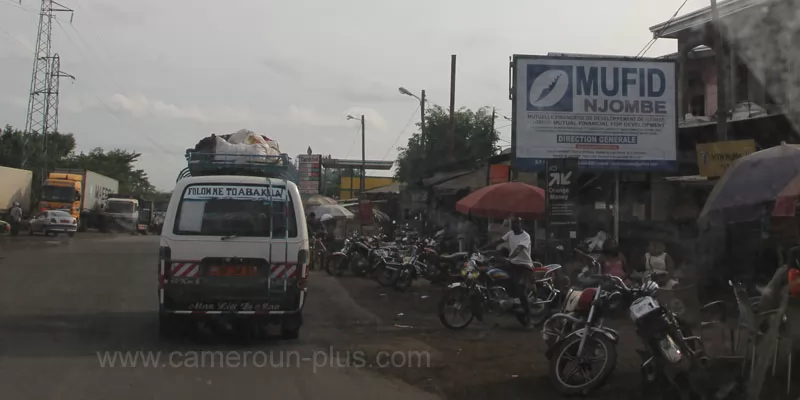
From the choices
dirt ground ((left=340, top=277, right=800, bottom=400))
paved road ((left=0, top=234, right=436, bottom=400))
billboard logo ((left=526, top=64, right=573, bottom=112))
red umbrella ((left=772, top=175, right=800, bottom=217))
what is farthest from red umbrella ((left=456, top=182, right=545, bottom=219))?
red umbrella ((left=772, top=175, right=800, bottom=217))

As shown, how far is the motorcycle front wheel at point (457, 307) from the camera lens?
34.6 ft

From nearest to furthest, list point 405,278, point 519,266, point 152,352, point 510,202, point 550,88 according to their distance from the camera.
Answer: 1. point 152,352
2. point 519,266
3. point 510,202
4. point 405,278
5. point 550,88

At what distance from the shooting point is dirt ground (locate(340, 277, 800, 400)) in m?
6.80

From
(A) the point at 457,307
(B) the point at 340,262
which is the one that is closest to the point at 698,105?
(B) the point at 340,262

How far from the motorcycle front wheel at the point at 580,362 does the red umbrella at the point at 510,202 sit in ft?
25.7

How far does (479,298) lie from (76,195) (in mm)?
32955

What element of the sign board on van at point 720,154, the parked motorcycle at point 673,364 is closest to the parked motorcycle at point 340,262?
the sign board on van at point 720,154

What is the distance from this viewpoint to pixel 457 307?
1060 cm

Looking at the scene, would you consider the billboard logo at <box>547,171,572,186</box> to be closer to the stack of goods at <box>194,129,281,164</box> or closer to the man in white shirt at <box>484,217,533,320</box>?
the man in white shirt at <box>484,217,533,320</box>

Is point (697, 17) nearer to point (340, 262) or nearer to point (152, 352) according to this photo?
point (340, 262)

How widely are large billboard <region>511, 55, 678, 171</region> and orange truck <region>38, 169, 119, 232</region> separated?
96.5ft

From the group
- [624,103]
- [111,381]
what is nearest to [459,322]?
[111,381]

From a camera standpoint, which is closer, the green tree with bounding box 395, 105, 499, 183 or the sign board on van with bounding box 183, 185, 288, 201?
the sign board on van with bounding box 183, 185, 288, 201

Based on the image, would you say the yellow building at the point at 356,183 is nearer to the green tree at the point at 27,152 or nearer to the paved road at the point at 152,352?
the green tree at the point at 27,152
